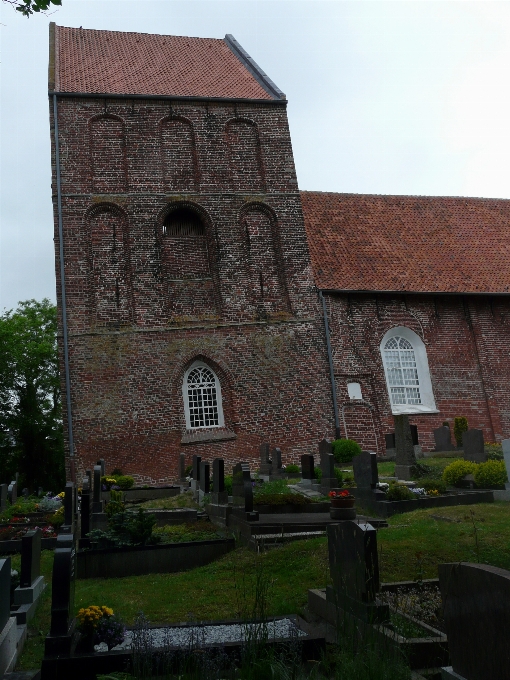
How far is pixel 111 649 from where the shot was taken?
4.26 metres

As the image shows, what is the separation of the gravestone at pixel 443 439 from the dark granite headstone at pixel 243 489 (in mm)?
8507

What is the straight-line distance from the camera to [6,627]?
14.1 feet

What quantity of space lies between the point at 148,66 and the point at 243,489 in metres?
17.3

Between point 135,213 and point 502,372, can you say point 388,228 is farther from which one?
point 135,213

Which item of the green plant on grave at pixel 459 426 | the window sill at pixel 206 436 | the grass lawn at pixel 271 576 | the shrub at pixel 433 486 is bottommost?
the grass lawn at pixel 271 576

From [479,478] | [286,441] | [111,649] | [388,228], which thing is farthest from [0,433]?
[111,649]

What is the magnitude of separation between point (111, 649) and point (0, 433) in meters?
24.8

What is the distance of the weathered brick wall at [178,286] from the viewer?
15938 millimetres

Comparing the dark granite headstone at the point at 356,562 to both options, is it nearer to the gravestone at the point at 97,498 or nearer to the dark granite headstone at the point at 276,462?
the gravestone at the point at 97,498

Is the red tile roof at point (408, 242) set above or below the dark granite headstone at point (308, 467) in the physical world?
above

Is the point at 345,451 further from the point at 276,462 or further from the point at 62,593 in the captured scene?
the point at 62,593

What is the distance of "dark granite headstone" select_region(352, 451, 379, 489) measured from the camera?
966 cm

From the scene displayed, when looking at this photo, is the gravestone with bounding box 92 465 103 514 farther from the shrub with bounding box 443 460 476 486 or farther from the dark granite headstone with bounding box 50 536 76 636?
the shrub with bounding box 443 460 476 486

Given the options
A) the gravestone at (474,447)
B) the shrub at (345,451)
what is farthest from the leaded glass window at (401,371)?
the gravestone at (474,447)
